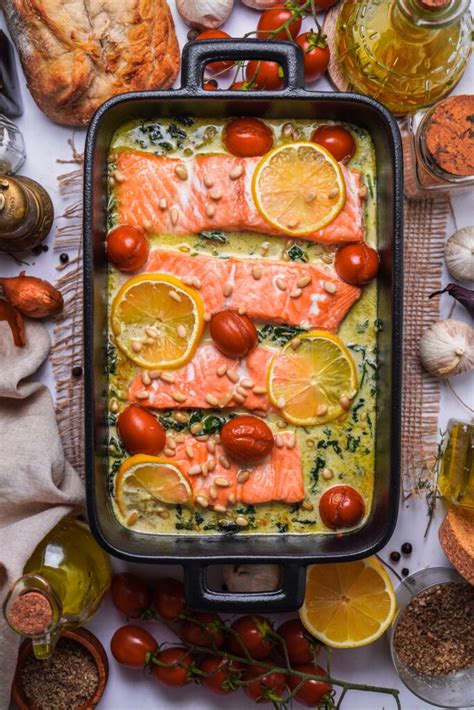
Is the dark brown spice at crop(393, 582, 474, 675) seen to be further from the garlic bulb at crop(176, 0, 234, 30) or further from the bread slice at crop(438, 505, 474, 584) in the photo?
the garlic bulb at crop(176, 0, 234, 30)

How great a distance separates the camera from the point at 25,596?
224cm

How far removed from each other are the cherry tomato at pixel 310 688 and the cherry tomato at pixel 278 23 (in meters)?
2.10

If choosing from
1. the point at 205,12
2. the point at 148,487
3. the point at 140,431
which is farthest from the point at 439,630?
the point at 205,12

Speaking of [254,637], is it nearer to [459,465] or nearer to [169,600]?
[169,600]

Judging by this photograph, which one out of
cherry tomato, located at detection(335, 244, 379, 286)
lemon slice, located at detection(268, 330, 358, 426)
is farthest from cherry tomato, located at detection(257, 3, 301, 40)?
lemon slice, located at detection(268, 330, 358, 426)

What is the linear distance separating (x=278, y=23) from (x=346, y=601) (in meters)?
1.91

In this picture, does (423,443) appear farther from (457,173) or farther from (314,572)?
(457,173)

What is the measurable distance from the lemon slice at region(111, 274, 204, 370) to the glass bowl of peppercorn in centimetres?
113

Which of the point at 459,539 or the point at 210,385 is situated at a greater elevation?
the point at 210,385

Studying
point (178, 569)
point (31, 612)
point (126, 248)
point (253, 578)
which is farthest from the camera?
point (178, 569)

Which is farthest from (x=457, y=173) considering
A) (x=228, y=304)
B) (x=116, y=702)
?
(x=116, y=702)

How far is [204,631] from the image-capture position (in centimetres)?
265

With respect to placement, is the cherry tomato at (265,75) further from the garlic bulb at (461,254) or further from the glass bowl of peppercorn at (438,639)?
the glass bowl of peppercorn at (438,639)

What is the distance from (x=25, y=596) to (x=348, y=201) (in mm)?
1511
